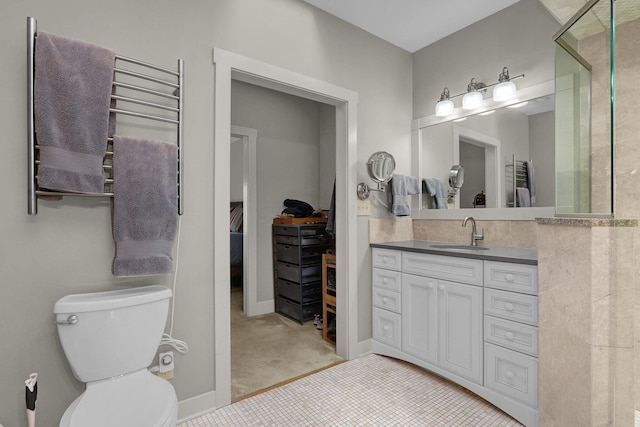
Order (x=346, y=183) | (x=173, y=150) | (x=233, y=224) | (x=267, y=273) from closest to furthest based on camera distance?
(x=173, y=150) < (x=346, y=183) < (x=267, y=273) < (x=233, y=224)

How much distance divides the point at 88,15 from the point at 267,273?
8.99ft

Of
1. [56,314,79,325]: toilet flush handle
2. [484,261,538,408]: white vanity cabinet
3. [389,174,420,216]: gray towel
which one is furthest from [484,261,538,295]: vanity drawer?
[56,314,79,325]: toilet flush handle

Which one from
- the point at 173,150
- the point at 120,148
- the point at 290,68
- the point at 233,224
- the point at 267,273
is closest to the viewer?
the point at 120,148

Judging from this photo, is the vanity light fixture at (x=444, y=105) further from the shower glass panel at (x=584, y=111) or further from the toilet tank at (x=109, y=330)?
the toilet tank at (x=109, y=330)

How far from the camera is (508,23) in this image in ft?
7.73

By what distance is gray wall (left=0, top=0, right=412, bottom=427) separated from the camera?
1359mm

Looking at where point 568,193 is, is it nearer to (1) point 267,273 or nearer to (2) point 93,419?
(2) point 93,419

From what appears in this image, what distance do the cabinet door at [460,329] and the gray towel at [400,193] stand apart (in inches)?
29.1

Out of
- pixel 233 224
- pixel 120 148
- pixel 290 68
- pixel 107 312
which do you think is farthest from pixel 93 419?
pixel 233 224

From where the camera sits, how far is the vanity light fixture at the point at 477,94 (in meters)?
2.30

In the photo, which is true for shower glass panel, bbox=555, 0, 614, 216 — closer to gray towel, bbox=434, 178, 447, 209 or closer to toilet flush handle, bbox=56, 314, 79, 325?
gray towel, bbox=434, 178, 447, 209

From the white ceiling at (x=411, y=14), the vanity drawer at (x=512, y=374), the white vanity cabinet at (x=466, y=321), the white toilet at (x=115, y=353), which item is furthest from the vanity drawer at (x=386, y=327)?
the white ceiling at (x=411, y=14)

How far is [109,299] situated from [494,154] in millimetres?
2569

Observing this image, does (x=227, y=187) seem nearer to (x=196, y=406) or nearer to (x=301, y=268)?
(x=196, y=406)
